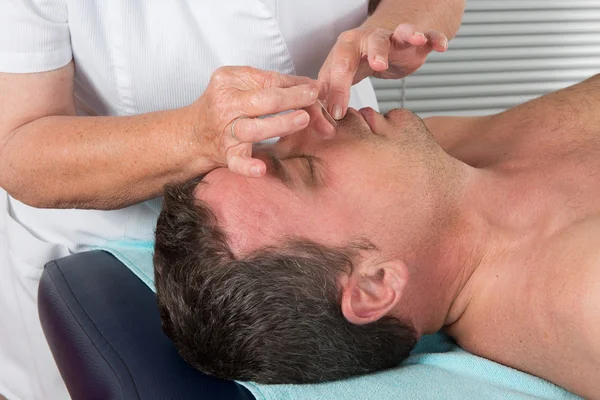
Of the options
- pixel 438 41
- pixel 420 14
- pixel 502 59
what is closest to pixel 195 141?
pixel 438 41

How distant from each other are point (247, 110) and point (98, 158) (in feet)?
1.15

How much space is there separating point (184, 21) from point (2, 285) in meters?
0.82

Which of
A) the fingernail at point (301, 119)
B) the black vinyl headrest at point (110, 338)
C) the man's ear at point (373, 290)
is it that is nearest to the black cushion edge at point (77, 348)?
the black vinyl headrest at point (110, 338)

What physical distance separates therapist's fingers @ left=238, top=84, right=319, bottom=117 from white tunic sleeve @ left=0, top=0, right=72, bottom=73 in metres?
0.47

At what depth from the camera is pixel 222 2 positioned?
1.39 meters

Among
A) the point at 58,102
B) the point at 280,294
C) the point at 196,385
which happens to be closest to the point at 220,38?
the point at 58,102

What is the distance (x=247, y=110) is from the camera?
3.57ft

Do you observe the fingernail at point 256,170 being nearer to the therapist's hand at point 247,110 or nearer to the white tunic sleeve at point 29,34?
the therapist's hand at point 247,110

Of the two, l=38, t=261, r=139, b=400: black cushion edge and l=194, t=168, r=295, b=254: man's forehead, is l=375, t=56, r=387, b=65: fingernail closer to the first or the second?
l=194, t=168, r=295, b=254: man's forehead

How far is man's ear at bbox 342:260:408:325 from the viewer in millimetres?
1223

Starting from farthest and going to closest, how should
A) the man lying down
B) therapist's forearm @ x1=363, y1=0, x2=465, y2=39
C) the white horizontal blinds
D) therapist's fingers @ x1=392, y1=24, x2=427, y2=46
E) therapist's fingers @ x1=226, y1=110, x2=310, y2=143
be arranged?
the white horizontal blinds
therapist's forearm @ x1=363, y1=0, x2=465, y2=39
therapist's fingers @ x1=392, y1=24, x2=427, y2=46
the man lying down
therapist's fingers @ x1=226, y1=110, x2=310, y2=143

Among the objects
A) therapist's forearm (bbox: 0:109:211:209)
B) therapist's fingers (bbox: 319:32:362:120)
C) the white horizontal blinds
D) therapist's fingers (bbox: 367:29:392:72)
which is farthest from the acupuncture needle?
the white horizontal blinds

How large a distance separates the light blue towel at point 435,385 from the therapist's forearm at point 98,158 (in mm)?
409

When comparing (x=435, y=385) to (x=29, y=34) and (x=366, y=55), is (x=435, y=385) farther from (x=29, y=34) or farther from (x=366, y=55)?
(x=29, y=34)
